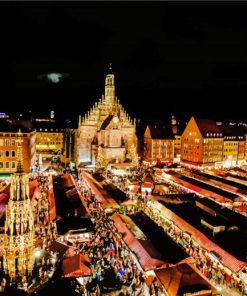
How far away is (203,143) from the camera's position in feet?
208

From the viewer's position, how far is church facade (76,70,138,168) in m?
57.8

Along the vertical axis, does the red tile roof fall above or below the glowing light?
below

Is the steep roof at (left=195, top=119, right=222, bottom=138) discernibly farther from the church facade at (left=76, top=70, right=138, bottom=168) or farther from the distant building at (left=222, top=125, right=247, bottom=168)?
the church facade at (left=76, top=70, right=138, bottom=168)

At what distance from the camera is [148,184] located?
39.0m

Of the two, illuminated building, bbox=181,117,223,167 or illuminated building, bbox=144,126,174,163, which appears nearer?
illuminated building, bbox=181,117,223,167

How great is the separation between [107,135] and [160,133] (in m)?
16.4

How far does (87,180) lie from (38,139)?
135 feet

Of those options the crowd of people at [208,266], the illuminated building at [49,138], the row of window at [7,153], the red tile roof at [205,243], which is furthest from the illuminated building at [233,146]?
the crowd of people at [208,266]

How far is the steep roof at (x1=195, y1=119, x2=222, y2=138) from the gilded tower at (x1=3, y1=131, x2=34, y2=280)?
54.8 meters

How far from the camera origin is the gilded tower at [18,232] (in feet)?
43.7

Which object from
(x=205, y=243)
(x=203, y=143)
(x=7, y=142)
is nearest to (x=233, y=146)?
(x=203, y=143)

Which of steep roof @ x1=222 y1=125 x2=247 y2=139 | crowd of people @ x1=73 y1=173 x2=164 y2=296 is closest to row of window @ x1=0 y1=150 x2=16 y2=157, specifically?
crowd of people @ x1=73 y1=173 x2=164 y2=296

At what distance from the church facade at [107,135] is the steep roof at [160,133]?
7.16m

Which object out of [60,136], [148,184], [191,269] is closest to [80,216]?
[191,269]
